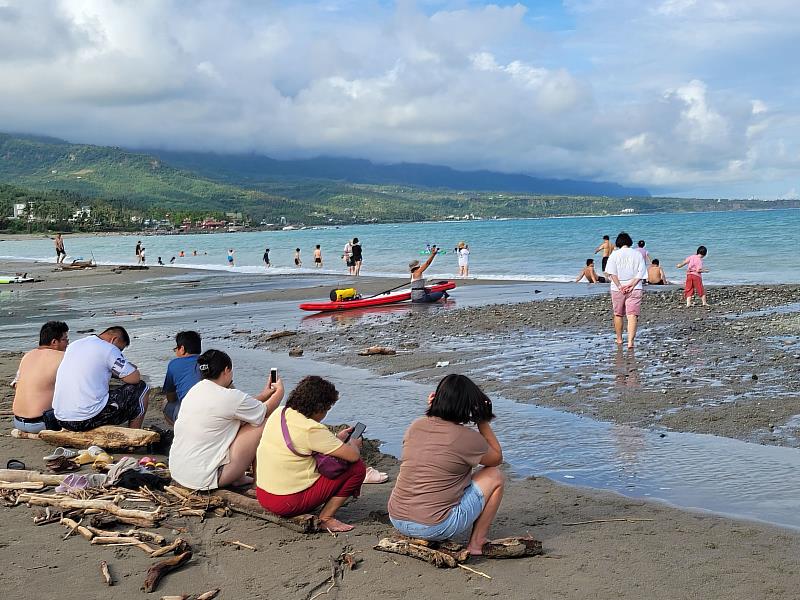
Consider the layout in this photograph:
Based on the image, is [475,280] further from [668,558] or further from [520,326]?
[668,558]

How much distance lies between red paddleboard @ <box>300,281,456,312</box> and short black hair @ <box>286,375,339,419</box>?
55.9 ft

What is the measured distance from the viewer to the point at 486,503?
5539mm

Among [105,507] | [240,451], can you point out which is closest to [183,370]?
[240,451]

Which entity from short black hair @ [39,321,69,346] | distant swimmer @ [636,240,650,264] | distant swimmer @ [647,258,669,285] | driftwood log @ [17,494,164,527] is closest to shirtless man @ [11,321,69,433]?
short black hair @ [39,321,69,346]

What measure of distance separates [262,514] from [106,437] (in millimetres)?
2938

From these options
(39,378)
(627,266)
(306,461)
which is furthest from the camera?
(627,266)

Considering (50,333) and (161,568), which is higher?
(50,333)

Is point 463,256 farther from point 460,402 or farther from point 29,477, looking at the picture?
point 460,402

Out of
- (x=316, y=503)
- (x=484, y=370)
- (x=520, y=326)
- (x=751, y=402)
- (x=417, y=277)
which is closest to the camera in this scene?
(x=316, y=503)

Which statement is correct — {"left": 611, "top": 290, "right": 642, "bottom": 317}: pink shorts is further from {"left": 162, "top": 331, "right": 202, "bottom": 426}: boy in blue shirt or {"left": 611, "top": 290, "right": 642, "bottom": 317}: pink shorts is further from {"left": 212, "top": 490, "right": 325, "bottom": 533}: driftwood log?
{"left": 212, "top": 490, "right": 325, "bottom": 533}: driftwood log

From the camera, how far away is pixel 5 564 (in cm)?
556

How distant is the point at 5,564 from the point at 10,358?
1121 centimetres

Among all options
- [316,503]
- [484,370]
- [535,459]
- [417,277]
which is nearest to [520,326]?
[484,370]

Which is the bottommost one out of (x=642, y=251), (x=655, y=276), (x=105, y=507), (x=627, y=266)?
(x=105, y=507)
